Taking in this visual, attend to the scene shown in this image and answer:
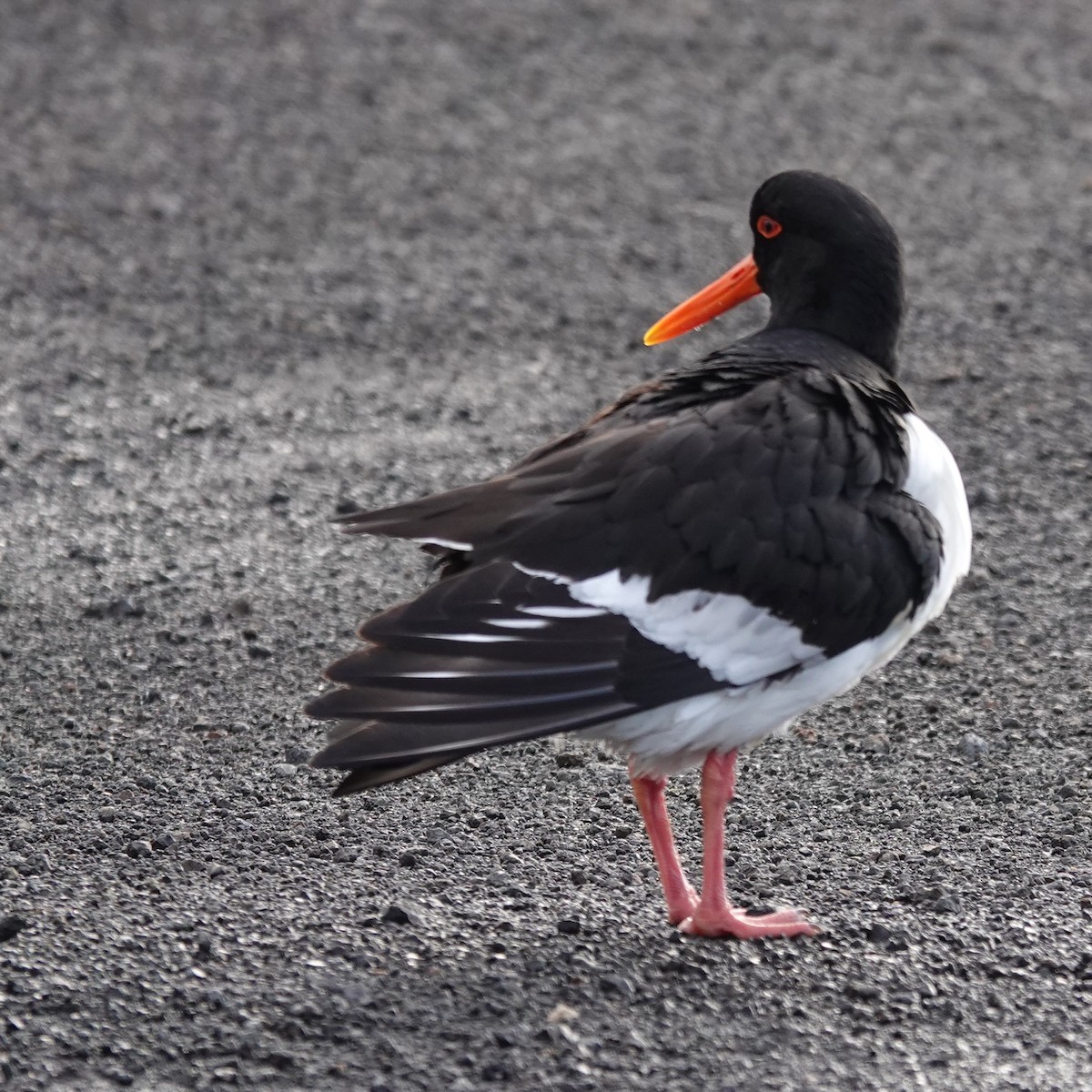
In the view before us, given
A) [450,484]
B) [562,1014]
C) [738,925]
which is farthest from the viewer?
[450,484]

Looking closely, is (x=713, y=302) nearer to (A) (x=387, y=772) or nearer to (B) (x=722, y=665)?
(B) (x=722, y=665)

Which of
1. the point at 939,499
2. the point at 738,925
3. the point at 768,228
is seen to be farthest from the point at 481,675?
the point at 768,228

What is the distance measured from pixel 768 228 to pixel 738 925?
6.82ft

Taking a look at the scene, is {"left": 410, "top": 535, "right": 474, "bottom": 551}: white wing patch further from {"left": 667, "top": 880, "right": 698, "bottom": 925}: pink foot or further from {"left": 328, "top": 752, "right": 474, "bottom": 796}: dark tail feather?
{"left": 667, "top": 880, "right": 698, "bottom": 925}: pink foot

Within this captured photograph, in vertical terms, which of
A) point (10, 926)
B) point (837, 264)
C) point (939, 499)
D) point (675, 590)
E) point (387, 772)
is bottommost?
point (10, 926)

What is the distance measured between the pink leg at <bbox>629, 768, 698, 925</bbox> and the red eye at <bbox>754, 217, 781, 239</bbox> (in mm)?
1718

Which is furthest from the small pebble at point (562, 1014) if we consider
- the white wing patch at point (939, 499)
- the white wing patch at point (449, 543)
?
the white wing patch at point (939, 499)

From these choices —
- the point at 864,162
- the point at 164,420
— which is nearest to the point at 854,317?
the point at 164,420

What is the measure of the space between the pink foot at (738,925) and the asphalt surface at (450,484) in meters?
0.05

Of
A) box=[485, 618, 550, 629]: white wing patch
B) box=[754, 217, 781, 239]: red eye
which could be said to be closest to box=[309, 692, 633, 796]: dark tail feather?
box=[485, 618, 550, 629]: white wing patch

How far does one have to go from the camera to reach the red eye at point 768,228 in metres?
5.18

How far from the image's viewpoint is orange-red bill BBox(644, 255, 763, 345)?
5.41 meters

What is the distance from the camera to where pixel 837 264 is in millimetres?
5016

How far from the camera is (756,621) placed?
4195 mm
